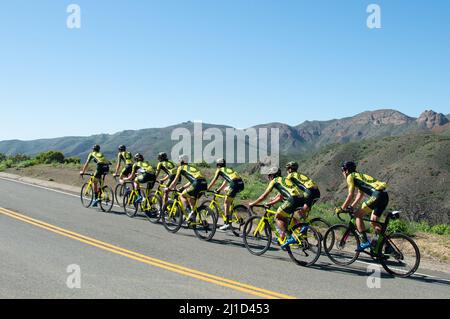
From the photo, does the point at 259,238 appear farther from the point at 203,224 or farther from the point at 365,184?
the point at 365,184

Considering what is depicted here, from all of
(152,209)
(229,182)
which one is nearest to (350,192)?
(229,182)

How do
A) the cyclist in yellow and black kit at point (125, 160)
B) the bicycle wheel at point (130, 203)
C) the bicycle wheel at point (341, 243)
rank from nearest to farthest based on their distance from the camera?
the bicycle wheel at point (341, 243) < the bicycle wheel at point (130, 203) < the cyclist in yellow and black kit at point (125, 160)

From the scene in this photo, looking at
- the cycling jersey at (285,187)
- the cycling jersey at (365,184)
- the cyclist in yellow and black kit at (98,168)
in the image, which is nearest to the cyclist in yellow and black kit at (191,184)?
the cycling jersey at (285,187)

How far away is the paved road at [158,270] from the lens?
6.45 m

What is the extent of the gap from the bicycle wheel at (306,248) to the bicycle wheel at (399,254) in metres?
1.30

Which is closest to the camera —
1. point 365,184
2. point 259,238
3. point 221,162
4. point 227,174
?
point 365,184

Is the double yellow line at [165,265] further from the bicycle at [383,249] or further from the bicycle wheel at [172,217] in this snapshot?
the bicycle at [383,249]

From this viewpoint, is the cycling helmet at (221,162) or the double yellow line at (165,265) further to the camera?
the cycling helmet at (221,162)

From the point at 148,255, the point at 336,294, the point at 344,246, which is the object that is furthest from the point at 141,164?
the point at 336,294

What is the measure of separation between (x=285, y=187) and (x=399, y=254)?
2.61 m

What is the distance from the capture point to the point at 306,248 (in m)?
8.81

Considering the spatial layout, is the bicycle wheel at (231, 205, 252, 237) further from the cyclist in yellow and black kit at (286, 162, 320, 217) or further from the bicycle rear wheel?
the bicycle rear wheel

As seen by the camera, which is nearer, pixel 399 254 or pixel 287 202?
pixel 399 254
